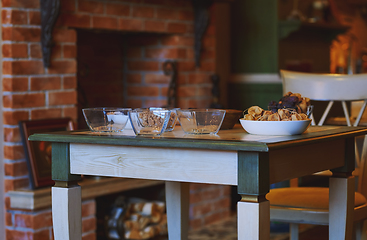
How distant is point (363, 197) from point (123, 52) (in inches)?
71.9

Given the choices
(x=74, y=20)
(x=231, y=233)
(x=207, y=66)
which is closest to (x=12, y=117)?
(x=74, y=20)

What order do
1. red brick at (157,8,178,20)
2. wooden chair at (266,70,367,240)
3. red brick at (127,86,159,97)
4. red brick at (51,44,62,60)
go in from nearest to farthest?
wooden chair at (266,70,367,240), red brick at (51,44,62,60), red brick at (157,8,178,20), red brick at (127,86,159,97)

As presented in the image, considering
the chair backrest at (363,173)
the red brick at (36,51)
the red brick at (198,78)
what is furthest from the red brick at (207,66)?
the chair backrest at (363,173)

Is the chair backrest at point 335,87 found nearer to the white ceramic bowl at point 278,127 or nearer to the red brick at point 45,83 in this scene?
the white ceramic bowl at point 278,127

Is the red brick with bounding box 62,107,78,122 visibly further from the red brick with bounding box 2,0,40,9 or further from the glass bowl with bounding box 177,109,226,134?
the glass bowl with bounding box 177,109,226,134

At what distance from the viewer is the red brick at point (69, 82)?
2.56 meters

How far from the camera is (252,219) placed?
1.28 m

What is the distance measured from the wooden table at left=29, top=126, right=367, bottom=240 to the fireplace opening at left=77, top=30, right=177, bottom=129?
1.59 meters

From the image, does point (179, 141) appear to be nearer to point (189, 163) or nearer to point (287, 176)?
point (189, 163)

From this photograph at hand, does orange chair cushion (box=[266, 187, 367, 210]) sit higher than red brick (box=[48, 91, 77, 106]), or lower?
lower

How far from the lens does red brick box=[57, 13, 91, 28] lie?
2.52 m

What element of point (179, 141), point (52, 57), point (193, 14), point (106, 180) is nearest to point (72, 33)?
point (52, 57)

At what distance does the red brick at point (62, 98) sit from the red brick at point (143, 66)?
30.7 inches

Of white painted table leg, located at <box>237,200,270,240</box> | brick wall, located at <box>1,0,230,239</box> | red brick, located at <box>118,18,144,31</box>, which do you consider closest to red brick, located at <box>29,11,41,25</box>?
brick wall, located at <box>1,0,230,239</box>
